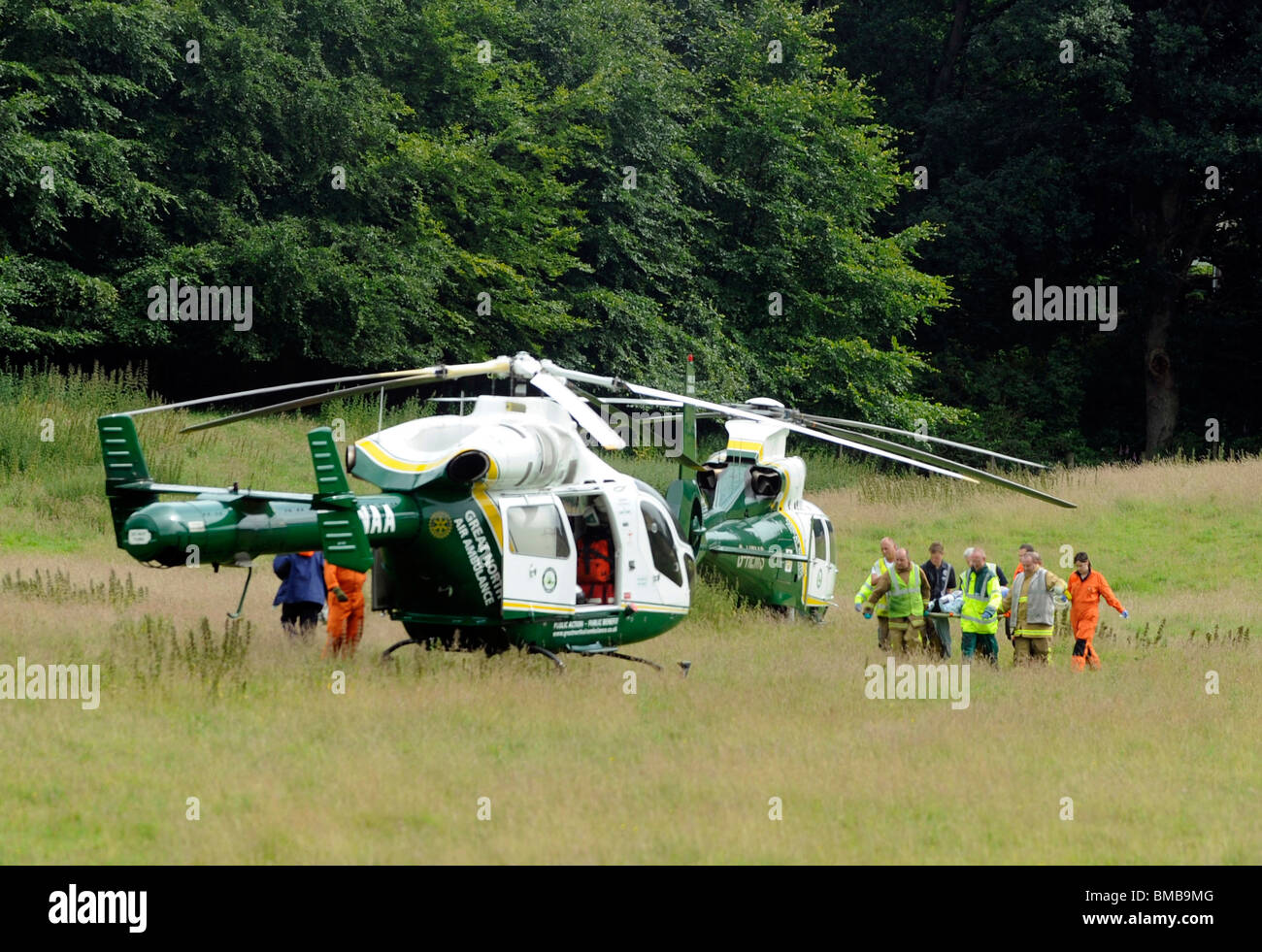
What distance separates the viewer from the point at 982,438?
50031 millimetres

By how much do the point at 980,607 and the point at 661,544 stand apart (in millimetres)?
4254

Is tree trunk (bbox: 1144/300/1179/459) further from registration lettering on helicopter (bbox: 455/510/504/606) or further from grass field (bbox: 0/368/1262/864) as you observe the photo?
registration lettering on helicopter (bbox: 455/510/504/606)

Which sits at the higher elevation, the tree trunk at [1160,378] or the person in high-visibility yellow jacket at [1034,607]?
the tree trunk at [1160,378]

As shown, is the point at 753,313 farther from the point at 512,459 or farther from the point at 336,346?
the point at 512,459

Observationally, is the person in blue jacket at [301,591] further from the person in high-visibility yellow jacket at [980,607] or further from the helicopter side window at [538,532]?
the person in high-visibility yellow jacket at [980,607]

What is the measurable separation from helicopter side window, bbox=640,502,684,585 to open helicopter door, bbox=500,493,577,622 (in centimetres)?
126

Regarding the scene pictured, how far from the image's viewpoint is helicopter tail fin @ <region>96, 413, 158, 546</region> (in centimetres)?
1248

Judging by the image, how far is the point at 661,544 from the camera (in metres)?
15.6

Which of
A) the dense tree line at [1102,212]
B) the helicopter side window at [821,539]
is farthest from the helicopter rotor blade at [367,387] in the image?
the dense tree line at [1102,212]

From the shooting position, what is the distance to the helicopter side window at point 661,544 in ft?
50.7

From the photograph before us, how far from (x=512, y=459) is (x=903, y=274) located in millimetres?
35022

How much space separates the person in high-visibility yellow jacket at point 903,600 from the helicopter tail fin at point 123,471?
29.0ft

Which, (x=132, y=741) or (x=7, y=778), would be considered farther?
(x=132, y=741)

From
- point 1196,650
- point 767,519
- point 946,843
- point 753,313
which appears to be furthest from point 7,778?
point 753,313
